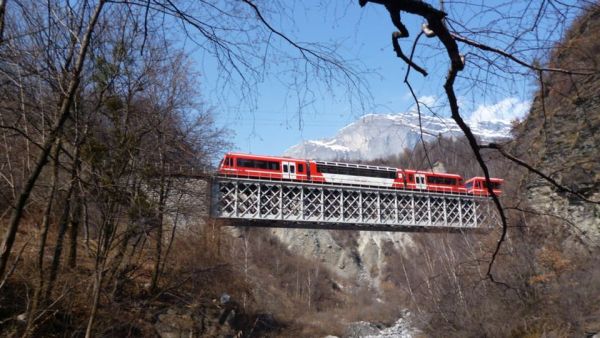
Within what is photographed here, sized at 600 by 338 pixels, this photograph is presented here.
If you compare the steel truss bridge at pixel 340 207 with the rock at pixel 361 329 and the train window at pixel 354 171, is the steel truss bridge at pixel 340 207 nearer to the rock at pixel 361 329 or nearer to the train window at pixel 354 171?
the train window at pixel 354 171

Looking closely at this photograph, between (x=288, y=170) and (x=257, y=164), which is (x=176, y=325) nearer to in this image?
(x=257, y=164)

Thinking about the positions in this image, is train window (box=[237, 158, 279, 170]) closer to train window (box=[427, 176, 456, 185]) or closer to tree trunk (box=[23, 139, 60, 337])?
train window (box=[427, 176, 456, 185])

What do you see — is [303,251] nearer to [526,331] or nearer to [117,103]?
[526,331]

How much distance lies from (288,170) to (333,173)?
11.7 ft

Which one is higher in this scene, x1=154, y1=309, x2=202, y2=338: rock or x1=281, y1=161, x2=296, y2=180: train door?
x1=281, y1=161, x2=296, y2=180: train door

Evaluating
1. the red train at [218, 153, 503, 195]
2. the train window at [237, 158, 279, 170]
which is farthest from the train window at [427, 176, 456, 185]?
the train window at [237, 158, 279, 170]

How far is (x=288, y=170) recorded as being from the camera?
28.3m

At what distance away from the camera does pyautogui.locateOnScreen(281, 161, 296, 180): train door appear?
27987 mm

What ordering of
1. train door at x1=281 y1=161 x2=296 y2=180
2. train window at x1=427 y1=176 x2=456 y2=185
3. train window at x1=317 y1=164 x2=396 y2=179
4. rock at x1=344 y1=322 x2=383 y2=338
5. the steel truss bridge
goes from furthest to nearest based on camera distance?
1. train window at x1=427 y1=176 x2=456 y2=185
2. train window at x1=317 y1=164 x2=396 y2=179
3. rock at x1=344 y1=322 x2=383 y2=338
4. train door at x1=281 y1=161 x2=296 y2=180
5. the steel truss bridge

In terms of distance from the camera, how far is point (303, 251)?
185ft

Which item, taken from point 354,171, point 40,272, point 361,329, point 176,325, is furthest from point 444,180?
point 40,272

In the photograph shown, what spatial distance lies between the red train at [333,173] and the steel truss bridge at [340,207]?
481 millimetres

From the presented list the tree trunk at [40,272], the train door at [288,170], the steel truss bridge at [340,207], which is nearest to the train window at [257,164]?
the train door at [288,170]

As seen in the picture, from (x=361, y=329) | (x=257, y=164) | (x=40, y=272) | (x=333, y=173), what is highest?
(x=257, y=164)
